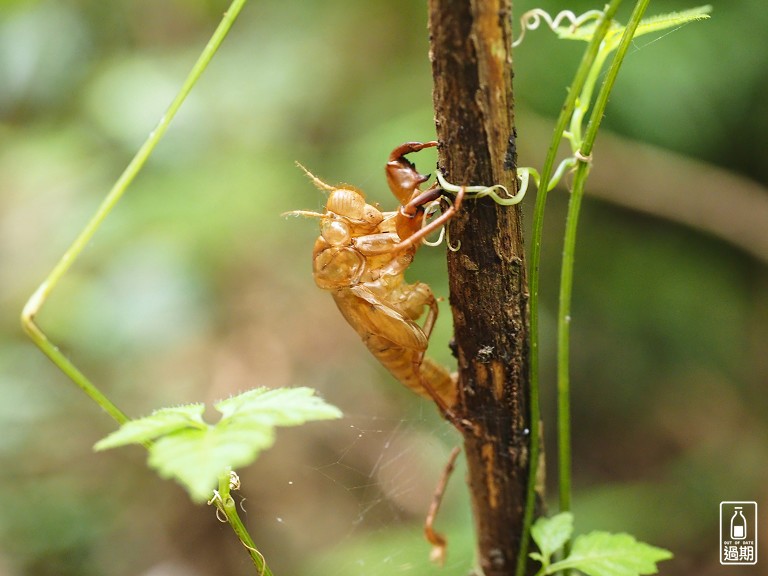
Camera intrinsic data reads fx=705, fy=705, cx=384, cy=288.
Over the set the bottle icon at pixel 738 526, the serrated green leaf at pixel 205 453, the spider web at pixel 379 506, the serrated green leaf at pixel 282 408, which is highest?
the serrated green leaf at pixel 282 408

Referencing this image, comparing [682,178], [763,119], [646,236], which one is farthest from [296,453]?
[763,119]

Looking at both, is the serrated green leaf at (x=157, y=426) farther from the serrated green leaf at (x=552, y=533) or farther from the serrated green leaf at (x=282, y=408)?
the serrated green leaf at (x=552, y=533)

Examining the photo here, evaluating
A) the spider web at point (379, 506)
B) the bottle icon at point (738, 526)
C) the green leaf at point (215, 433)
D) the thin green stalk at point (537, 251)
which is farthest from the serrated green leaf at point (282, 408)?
the bottle icon at point (738, 526)

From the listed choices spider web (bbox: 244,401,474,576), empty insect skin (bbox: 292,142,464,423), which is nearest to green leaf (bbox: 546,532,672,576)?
empty insect skin (bbox: 292,142,464,423)

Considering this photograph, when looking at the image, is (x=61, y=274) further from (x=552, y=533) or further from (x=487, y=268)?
(x=552, y=533)

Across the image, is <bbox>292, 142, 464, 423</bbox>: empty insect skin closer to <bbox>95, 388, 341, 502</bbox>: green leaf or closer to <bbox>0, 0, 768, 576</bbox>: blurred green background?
<bbox>95, 388, 341, 502</bbox>: green leaf

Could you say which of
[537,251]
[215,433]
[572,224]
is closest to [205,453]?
[215,433]
